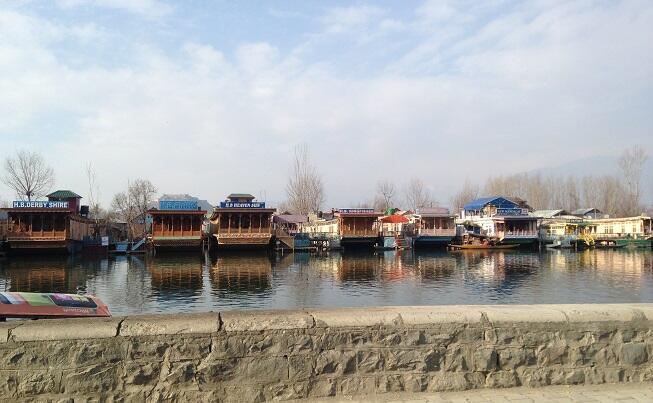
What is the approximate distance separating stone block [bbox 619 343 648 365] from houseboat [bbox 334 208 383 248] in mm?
50824

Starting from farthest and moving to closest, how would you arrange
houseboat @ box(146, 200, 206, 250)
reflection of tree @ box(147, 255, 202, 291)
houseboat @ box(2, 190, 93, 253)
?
houseboat @ box(146, 200, 206, 250) → houseboat @ box(2, 190, 93, 253) → reflection of tree @ box(147, 255, 202, 291)

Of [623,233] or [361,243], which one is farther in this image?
[623,233]

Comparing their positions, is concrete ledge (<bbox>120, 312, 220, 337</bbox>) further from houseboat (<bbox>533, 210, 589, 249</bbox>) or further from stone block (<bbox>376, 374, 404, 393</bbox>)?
houseboat (<bbox>533, 210, 589, 249</bbox>)

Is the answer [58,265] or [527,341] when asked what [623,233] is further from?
[527,341]

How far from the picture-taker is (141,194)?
8169 cm

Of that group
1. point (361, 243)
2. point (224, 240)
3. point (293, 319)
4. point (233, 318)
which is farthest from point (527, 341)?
point (361, 243)

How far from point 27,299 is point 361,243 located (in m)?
48.7

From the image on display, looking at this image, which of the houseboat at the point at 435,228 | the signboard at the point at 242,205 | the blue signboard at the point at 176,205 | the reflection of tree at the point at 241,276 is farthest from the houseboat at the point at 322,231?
the reflection of tree at the point at 241,276

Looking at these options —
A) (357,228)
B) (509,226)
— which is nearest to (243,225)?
(357,228)

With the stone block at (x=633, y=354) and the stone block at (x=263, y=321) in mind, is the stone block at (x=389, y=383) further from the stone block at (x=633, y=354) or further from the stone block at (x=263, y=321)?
the stone block at (x=633, y=354)

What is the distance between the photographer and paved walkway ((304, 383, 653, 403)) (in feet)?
13.9

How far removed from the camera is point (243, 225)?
51062 mm

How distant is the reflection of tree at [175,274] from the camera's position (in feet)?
83.3

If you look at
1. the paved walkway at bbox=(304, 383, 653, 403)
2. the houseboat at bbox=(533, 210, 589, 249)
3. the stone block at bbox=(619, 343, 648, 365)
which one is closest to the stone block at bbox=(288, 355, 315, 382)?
the paved walkway at bbox=(304, 383, 653, 403)
